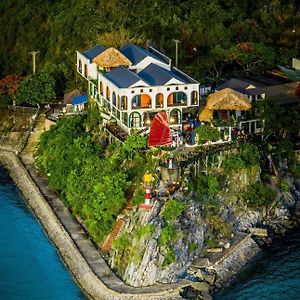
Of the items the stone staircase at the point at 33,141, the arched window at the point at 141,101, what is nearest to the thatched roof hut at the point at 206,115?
the arched window at the point at 141,101

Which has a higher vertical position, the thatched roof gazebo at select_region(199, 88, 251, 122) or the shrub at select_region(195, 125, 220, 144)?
the thatched roof gazebo at select_region(199, 88, 251, 122)

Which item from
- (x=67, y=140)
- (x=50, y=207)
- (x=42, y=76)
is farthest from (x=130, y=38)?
(x=50, y=207)

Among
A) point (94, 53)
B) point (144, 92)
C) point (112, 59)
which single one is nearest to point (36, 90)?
point (94, 53)

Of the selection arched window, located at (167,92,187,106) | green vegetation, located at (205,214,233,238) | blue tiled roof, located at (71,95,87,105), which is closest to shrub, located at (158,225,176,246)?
green vegetation, located at (205,214,233,238)

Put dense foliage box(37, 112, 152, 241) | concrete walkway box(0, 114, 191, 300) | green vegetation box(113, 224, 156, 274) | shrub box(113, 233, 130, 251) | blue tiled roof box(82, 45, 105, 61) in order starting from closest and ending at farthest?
concrete walkway box(0, 114, 191, 300), green vegetation box(113, 224, 156, 274), shrub box(113, 233, 130, 251), dense foliage box(37, 112, 152, 241), blue tiled roof box(82, 45, 105, 61)

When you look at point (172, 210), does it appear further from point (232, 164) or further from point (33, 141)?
point (33, 141)

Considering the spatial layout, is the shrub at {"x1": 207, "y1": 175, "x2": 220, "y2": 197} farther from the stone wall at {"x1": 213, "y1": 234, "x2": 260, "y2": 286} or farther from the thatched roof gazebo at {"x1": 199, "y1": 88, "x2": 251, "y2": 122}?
the thatched roof gazebo at {"x1": 199, "y1": 88, "x2": 251, "y2": 122}

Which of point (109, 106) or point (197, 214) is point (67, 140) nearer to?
point (109, 106)

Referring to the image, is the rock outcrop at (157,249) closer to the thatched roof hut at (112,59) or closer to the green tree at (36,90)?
the thatched roof hut at (112,59)
